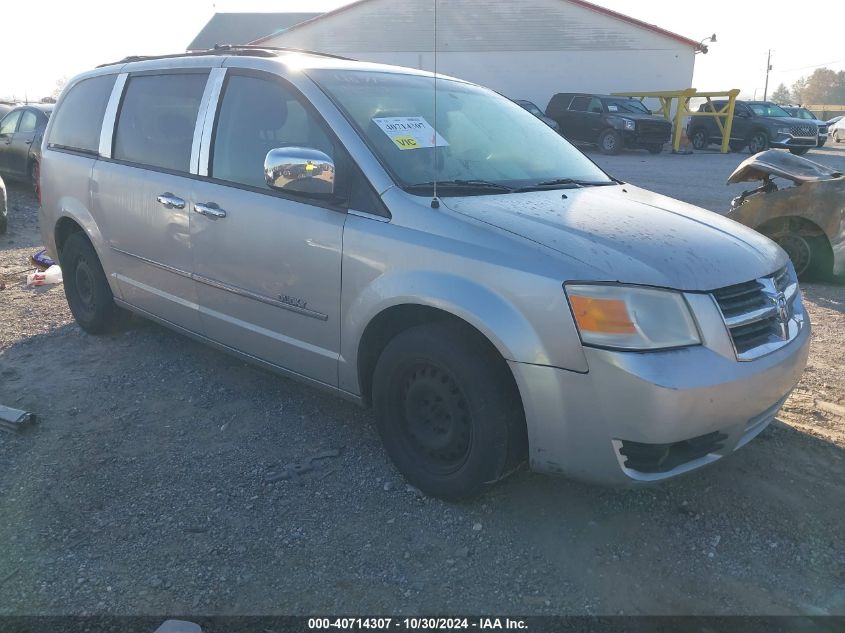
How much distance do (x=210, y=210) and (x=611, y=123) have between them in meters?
19.5

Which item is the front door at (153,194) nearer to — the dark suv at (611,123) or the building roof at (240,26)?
the dark suv at (611,123)

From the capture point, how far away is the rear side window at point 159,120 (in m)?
3.83

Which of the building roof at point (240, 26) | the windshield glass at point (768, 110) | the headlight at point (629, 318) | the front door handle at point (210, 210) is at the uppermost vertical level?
the building roof at point (240, 26)

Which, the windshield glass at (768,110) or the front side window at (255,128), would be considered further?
the windshield glass at (768,110)

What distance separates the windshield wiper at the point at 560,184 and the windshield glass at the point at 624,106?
19.4 metres

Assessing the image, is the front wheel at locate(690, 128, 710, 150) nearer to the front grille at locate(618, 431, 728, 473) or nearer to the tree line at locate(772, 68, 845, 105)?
the front grille at locate(618, 431, 728, 473)

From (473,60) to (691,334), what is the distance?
30079 mm

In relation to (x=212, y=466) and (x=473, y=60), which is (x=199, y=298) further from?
(x=473, y=60)

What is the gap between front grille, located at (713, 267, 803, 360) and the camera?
2.50 metres

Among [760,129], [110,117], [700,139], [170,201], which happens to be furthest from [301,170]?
[700,139]

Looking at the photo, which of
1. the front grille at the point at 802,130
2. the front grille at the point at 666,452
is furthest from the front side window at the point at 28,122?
the front grille at the point at 802,130

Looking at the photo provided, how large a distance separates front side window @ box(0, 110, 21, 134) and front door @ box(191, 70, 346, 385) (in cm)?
1014

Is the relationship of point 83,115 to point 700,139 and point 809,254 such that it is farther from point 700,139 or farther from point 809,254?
point 700,139

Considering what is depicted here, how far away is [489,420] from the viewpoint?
8.55 feet
